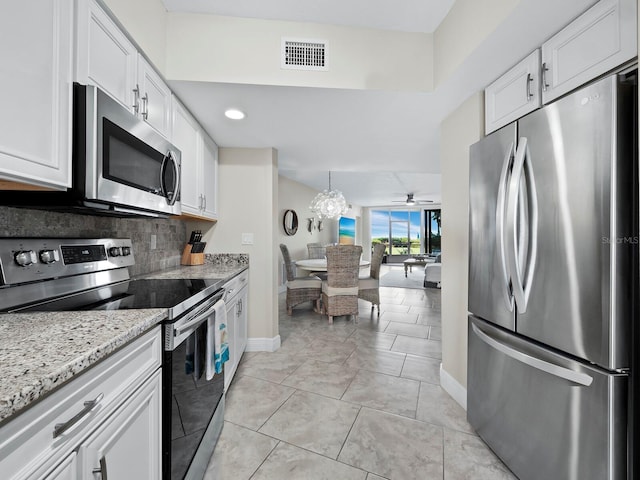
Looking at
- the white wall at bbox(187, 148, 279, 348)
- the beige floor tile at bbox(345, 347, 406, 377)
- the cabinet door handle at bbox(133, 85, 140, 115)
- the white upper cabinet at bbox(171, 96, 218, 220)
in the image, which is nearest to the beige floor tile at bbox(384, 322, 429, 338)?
the beige floor tile at bbox(345, 347, 406, 377)

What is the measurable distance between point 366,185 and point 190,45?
5.81 meters

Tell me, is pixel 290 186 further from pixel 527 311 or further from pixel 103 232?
pixel 527 311

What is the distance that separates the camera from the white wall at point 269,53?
A: 5.59 ft

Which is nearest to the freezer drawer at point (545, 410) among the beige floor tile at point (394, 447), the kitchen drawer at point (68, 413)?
the beige floor tile at point (394, 447)

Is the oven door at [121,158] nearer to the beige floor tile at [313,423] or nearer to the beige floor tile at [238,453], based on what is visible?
the beige floor tile at [238,453]

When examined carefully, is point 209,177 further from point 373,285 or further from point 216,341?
point 373,285

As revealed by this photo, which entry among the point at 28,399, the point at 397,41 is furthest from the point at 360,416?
the point at 397,41

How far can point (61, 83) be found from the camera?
96cm

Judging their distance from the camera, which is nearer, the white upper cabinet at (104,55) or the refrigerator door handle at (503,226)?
the white upper cabinet at (104,55)

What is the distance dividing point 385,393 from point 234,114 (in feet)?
7.99

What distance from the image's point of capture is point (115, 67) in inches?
49.8

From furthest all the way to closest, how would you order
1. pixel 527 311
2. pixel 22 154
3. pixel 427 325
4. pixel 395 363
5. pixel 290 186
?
pixel 290 186
pixel 427 325
pixel 395 363
pixel 527 311
pixel 22 154

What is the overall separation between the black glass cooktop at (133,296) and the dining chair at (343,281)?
2.32 metres

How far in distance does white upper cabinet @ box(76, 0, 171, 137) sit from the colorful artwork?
28.1 ft
